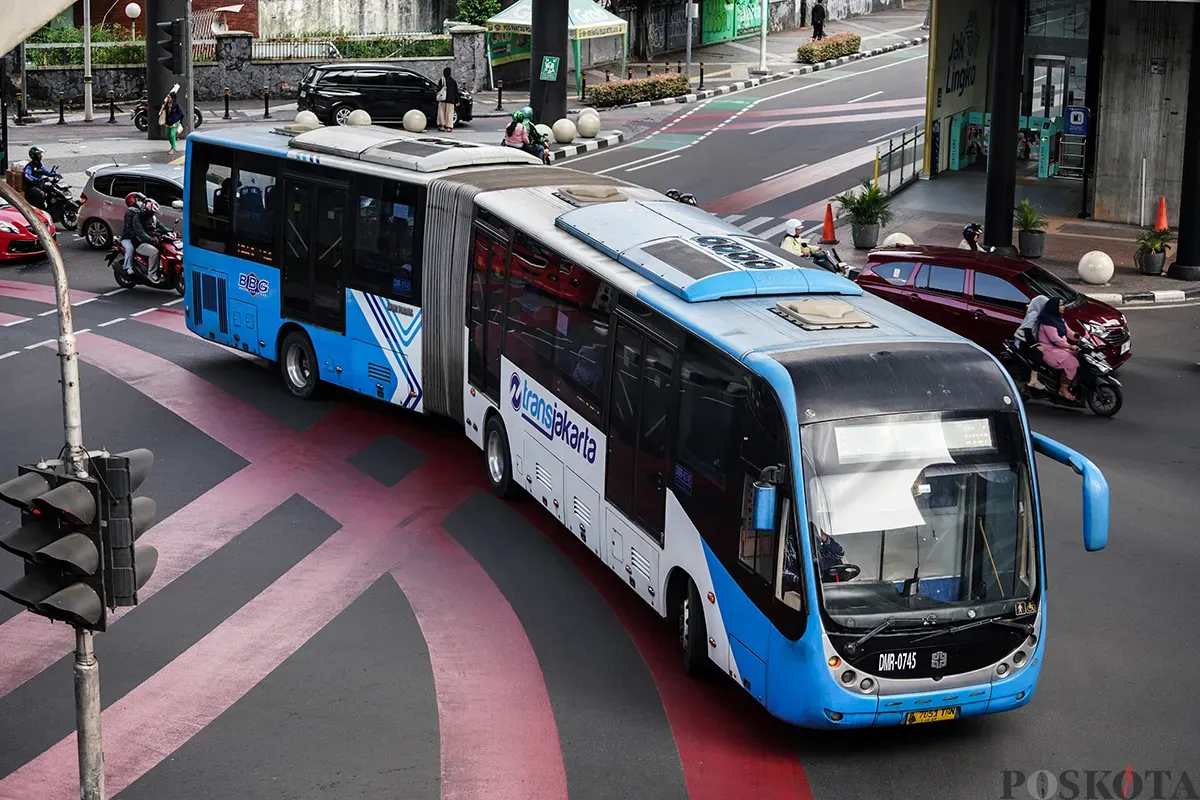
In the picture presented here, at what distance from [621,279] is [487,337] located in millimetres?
3249

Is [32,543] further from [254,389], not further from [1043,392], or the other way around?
[1043,392]

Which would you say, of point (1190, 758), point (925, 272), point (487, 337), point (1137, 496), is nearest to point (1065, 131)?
point (925, 272)

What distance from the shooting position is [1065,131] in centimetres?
3394

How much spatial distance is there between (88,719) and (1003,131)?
22700 mm

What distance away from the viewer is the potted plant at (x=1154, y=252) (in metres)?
26.3

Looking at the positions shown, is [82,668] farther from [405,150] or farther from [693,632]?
[405,150]

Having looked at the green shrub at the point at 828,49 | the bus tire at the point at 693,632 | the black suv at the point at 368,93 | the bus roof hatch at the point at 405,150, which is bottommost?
the bus tire at the point at 693,632

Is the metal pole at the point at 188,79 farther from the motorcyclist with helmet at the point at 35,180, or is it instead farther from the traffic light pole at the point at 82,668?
the traffic light pole at the point at 82,668

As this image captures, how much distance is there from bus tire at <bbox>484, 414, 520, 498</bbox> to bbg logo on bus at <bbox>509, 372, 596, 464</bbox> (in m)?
0.56

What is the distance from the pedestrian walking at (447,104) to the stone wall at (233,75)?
606 centimetres

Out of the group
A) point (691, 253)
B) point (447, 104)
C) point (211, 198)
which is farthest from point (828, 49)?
point (691, 253)

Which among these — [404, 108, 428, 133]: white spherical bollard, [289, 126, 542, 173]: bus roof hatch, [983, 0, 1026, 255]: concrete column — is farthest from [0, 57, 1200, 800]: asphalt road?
[404, 108, 428, 133]: white spherical bollard

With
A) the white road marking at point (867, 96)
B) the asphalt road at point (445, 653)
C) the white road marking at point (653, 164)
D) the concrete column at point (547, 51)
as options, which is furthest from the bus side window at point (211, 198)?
the white road marking at point (867, 96)

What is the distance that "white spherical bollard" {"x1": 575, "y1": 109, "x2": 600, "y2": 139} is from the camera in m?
41.0
